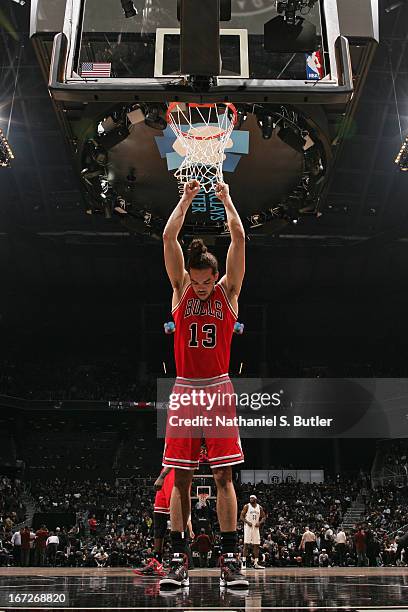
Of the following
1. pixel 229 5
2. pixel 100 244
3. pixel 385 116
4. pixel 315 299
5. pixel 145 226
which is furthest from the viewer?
pixel 315 299

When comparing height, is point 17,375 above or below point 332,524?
above

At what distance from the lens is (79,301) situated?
2953cm

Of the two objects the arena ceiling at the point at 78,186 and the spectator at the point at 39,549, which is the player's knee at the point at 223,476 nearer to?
the arena ceiling at the point at 78,186

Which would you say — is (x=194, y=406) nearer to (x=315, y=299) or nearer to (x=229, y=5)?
(x=229, y=5)

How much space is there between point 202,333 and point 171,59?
196cm

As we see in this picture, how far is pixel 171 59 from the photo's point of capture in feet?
15.3

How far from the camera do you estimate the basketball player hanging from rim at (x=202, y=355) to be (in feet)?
14.4

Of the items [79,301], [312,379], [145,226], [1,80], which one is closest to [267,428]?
[312,379]

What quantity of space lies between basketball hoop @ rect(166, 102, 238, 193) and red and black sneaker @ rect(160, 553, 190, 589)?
3.08 meters

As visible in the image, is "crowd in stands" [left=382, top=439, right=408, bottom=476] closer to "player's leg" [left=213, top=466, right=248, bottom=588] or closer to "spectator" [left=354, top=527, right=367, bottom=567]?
"spectator" [left=354, top=527, right=367, bottom=567]


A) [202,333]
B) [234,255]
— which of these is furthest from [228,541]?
[234,255]

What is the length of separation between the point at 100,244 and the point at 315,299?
10.3 m

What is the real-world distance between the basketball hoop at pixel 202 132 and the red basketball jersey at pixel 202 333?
1.48 meters

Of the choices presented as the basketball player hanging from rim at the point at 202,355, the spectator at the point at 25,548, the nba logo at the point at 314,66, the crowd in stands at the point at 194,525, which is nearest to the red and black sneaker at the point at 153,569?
the basketball player hanging from rim at the point at 202,355
